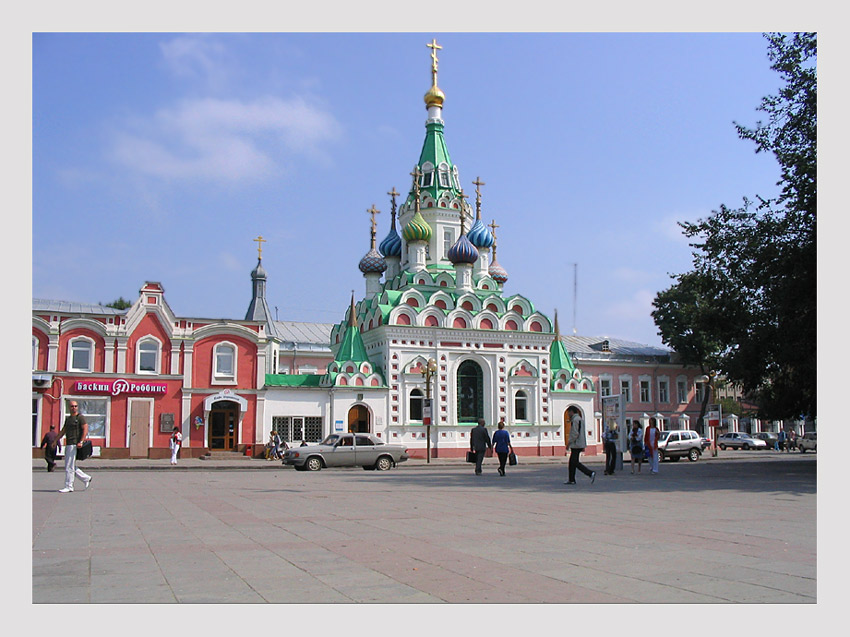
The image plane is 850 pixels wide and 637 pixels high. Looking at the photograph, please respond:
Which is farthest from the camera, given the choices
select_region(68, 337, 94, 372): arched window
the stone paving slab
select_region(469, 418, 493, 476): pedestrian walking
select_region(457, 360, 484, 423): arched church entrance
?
select_region(457, 360, 484, 423): arched church entrance

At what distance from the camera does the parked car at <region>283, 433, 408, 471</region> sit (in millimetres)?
27734

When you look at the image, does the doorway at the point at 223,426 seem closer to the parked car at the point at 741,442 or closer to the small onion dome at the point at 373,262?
the small onion dome at the point at 373,262

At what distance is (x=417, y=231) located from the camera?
1874 inches

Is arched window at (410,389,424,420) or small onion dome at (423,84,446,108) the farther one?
small onion dome at (423,84,446,108)

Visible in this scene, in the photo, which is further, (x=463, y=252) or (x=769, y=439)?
(x=769, y=439)

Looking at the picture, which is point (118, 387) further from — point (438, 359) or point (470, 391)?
point (470, 391)

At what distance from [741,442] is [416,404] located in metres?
26.7

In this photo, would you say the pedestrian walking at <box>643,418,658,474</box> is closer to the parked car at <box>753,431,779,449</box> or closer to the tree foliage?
the tree foliage

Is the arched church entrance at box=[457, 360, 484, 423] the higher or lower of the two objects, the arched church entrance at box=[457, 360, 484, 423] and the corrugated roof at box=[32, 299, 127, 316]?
the lower

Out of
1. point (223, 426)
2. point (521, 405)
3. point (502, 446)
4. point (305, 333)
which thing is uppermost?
point (305, 333)

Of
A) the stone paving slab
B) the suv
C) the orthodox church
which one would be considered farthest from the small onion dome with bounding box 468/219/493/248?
the stone paving slab

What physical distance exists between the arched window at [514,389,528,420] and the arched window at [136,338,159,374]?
63.9ft

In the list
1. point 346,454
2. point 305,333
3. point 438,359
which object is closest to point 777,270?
point 346,454

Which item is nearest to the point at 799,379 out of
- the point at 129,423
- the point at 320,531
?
the point at 320,531
